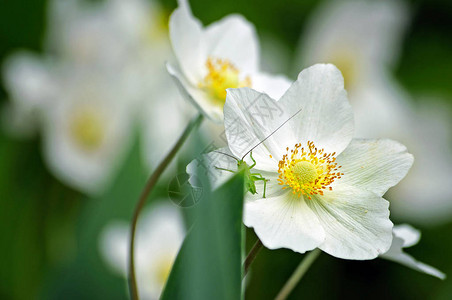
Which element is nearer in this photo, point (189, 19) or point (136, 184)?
point (189, 19)

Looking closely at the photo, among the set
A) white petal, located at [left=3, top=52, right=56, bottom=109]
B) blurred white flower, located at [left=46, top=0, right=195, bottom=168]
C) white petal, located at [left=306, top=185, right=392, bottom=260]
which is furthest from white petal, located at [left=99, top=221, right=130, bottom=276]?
white petal, located at [left=306, top=185, right=392, bottom=260]

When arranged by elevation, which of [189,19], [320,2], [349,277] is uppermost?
[189,19]

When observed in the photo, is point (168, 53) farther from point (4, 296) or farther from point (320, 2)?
point (4, 296)

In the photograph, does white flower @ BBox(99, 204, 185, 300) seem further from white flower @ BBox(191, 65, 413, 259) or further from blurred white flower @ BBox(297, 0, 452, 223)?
blurred white flower @ BBox(297, 0, 452, 223)

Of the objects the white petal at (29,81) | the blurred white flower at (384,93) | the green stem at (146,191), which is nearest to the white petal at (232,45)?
the green stem at (146,191)

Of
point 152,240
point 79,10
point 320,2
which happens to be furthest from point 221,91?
point 320,2

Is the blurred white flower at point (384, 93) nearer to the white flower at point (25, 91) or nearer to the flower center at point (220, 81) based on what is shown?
the white flower at point (25, 91)

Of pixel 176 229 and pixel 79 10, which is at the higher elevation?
pixel 79 10
